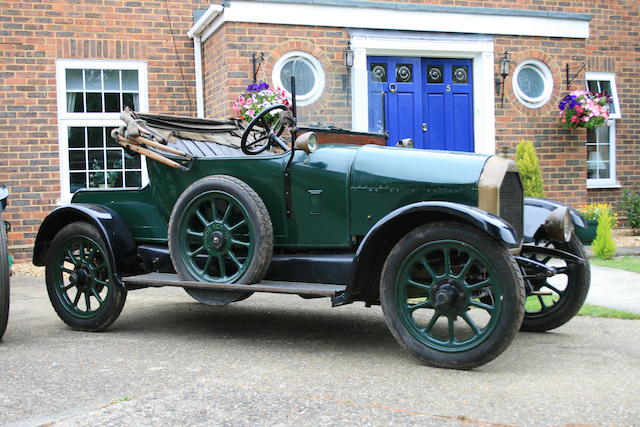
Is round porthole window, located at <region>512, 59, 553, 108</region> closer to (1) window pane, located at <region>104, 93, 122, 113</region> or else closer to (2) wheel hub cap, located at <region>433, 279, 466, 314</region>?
(1) window pane, located at <region>104, 93, 122, 113</region>

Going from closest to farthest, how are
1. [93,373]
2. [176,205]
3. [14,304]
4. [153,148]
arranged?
1. [93,373]
2. [176,205]
3. [153,148]
4. [14,304]

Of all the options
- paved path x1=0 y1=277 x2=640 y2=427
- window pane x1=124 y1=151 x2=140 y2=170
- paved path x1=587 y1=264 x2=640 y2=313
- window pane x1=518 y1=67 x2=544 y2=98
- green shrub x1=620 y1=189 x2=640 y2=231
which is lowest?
paved path x1=0 y1=277 x2=640 y2=427

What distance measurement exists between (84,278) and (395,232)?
2356mm

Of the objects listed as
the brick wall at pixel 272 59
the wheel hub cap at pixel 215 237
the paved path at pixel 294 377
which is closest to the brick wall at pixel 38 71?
the brick wall at pixel 272 59

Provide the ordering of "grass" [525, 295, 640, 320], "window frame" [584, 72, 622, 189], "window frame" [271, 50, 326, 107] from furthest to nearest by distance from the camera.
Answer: "window frame" [584, 72, 622, 189] → "window frame" [271, 50, 326, 107] → "grass" [525, 295, 640, 320]

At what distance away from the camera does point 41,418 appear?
3.13 metres

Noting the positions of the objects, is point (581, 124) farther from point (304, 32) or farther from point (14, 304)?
point (14, 304)

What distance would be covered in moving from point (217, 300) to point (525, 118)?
7.30 m

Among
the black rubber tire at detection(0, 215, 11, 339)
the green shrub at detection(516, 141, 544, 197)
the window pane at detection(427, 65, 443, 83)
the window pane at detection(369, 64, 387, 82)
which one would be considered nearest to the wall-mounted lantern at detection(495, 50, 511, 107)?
the window pane at detection(427, 65, 443, 83)

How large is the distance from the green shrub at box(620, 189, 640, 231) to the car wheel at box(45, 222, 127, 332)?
891 cm

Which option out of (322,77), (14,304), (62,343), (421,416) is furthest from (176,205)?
(322,77)

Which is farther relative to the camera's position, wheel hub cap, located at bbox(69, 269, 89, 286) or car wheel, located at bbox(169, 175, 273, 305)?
wheel hub cap, located at bbox(69, 269, 89, 286)

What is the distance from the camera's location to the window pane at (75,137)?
33.0 ft

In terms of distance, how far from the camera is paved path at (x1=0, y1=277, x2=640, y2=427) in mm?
3119
